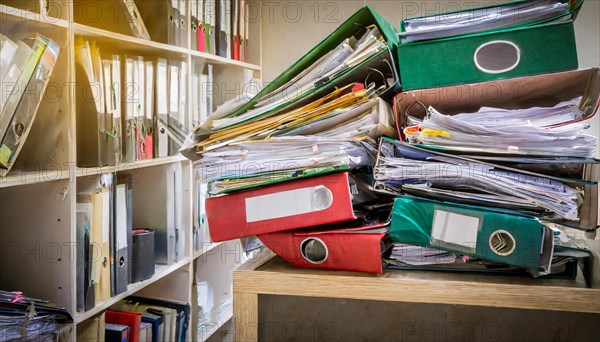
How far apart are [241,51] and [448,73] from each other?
2281mm

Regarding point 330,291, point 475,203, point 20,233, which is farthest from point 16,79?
point 475,203

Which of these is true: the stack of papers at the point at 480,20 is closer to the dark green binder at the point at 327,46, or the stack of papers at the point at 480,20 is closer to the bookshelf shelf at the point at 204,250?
the dark green binder at the point at 327,46

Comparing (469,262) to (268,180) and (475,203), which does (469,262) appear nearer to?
(475,203)

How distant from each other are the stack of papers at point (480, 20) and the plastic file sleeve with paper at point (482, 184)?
16 centimetres

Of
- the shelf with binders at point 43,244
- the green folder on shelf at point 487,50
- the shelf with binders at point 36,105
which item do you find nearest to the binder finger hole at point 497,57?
the green folder on shelf at point 487,50

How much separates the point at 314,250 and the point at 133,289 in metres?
1.30

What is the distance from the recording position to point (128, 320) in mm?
1893

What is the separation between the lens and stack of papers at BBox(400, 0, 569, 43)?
71 cm

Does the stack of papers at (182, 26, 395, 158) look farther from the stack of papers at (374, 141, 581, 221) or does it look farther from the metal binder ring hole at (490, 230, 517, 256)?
the metal binder ring hole at (490, 230, 517, 256)

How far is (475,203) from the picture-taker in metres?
0.69

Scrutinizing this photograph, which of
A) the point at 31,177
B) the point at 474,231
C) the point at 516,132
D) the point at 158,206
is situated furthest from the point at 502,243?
the point at 158,206

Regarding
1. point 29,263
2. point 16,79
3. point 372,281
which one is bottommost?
point 29,263

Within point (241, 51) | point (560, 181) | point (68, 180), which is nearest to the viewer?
point (560, 181)

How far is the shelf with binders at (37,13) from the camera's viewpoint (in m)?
1.29
